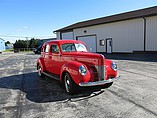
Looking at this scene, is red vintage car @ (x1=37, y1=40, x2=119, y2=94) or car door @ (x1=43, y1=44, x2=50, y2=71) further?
car door @ (x1=43, y1=44, x2=50, y2=71)

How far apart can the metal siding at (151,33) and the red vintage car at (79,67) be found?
13.7 metres

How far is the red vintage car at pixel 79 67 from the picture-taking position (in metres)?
5.00

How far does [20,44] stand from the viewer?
69938 millimetres

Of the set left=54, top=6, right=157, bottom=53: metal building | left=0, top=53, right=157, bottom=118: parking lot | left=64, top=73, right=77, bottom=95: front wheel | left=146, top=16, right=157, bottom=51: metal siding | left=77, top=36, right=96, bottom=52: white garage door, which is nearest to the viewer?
left=0, top=53, right=157, bottom=118: parking lot

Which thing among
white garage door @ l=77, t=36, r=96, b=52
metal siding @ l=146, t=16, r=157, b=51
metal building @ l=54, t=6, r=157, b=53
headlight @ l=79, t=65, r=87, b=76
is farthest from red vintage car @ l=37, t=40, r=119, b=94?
white garage door @ l=77, t=36, r=96, b=52

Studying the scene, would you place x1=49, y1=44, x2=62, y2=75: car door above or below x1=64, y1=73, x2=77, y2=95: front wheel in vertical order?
above

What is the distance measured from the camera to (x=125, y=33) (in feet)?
69.6

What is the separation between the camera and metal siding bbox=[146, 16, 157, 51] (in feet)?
58.8

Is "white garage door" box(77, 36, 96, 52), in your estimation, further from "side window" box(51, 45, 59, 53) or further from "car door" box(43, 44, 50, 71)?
"side window" box(51, 45, 59, 53)

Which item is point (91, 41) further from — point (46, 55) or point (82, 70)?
point (82, 70)

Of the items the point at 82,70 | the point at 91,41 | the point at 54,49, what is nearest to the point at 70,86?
the point at 82,70

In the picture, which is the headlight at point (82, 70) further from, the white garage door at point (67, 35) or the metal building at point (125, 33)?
the white garage door at point (67, 35)

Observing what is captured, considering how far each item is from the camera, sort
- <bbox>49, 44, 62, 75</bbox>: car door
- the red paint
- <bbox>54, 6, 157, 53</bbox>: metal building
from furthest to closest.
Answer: <bbox>54, 6, 157, 53</bbox>: metal building < <bbox>49, 44, 62, 75</bbox>: car door < the red paint

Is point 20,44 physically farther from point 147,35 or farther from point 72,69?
point 72,69
